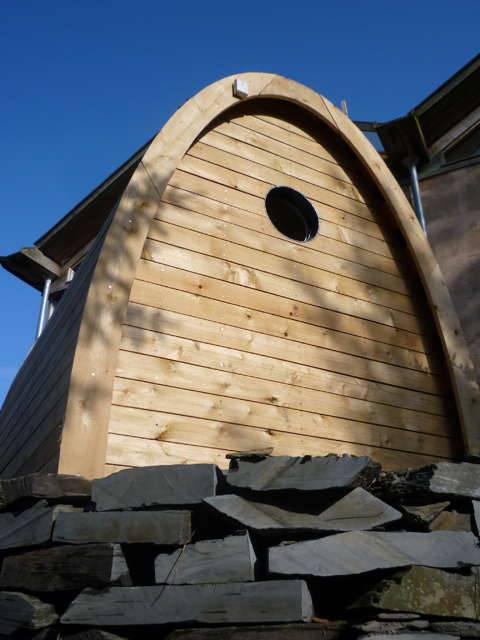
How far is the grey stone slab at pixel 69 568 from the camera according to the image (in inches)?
96.7

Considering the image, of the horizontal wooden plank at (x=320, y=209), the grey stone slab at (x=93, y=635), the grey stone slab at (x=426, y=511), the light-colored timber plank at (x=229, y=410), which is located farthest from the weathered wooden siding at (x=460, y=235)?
the grey stone slab at (x=93, y=635)

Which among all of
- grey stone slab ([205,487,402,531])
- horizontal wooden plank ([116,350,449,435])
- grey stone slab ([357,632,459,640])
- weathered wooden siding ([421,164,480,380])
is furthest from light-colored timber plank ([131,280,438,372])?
weathered wooden siding ([421,164,480,380])

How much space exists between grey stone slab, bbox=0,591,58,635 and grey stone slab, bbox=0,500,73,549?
0.21m

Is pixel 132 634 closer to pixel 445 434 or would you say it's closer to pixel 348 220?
pixel 445 434

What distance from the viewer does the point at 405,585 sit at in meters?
2.30

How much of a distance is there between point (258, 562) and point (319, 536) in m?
0.24

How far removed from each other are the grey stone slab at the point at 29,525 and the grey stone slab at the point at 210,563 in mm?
514

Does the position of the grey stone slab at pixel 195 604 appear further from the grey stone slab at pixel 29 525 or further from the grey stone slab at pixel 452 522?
the grey stone slab at pixel 452 522

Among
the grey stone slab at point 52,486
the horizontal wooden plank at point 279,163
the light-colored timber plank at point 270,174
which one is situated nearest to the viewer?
the grey stone slab at point 52,486

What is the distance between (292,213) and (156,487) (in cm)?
309

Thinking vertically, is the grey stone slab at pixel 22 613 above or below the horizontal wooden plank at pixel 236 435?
below

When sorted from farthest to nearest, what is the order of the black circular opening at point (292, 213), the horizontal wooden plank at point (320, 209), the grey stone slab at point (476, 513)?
the black circular opening at point (292, 213), the horizontal wooden plank at point (320, 209), the grey stone slab at point (476, 513)

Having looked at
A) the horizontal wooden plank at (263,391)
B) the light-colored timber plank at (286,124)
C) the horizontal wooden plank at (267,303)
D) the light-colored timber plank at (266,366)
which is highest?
the light-colored timber plank at (286,124)

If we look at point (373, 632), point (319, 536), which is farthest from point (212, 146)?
point (373, 632)
